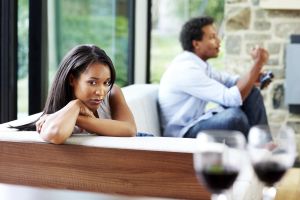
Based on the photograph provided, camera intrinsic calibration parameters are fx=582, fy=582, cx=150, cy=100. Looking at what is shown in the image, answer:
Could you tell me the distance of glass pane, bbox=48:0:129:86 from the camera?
3.69 metres

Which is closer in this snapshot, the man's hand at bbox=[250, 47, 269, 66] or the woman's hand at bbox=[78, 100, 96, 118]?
the woman's hand at bbox=[78, 100, 96, 118]

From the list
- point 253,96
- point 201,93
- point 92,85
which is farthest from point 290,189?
point 92,85

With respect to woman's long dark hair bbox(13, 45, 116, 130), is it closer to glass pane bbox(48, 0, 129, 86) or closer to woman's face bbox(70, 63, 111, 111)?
woman's face bbox(70, 63, 111, 111)

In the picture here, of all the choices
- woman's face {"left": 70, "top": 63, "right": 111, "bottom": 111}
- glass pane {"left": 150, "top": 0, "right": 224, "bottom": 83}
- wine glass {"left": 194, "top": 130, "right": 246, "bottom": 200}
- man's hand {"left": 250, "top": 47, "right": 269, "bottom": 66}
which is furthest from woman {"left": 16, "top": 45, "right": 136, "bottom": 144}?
glass pane {"left": 150, "top": 0, "right": 224, "bottom": 83}

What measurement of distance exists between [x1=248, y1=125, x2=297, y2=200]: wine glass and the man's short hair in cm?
275

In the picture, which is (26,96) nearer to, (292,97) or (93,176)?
(93,176)

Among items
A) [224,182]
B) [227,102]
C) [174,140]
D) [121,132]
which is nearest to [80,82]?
[121,132]

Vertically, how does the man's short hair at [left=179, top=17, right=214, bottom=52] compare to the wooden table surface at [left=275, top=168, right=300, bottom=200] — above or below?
above

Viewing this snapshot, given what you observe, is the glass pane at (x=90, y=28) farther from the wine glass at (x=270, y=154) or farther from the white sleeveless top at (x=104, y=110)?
the wine glass at (x=270, y=154)

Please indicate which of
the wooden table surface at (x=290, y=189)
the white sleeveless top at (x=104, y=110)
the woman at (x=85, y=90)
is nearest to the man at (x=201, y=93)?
the wooden table surface at (x=290, y=189)

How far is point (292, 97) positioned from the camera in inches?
198

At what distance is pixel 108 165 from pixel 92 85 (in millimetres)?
353

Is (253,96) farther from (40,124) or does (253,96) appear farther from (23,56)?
(40,124)

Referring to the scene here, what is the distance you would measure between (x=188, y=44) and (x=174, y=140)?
193cm
